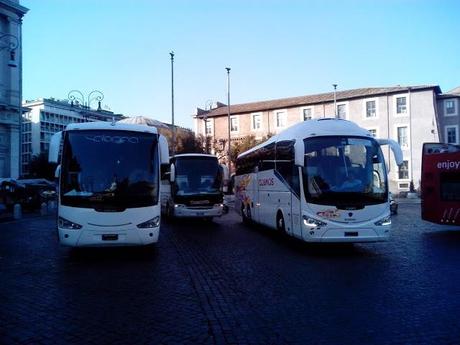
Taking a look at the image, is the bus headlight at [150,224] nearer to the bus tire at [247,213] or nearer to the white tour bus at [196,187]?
the bus tire at [247,213]

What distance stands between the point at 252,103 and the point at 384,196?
49.5 metres

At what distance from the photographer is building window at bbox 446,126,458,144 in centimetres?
4906

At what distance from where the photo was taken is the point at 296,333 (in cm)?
590

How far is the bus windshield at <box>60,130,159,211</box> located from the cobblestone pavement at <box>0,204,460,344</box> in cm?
142

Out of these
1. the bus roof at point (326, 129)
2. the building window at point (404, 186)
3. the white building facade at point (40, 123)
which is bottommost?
the building window at point (404, 186)

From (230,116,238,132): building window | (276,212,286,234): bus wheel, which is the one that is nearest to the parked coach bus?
(276,212,286,234): bus wheel

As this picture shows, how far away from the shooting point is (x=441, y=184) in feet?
57.7

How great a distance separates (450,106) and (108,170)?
45.9 metres

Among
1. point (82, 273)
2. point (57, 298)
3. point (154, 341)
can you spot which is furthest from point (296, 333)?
point (82, 273)

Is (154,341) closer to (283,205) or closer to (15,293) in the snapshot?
(15,293)

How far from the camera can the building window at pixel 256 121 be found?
57.8 m

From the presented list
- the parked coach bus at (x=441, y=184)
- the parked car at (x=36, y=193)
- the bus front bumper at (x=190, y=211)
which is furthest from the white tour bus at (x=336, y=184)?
the parked car at (x=36, y=193)

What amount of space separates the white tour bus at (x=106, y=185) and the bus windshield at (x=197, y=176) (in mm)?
8873

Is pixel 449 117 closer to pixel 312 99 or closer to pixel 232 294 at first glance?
pixel 312 99
